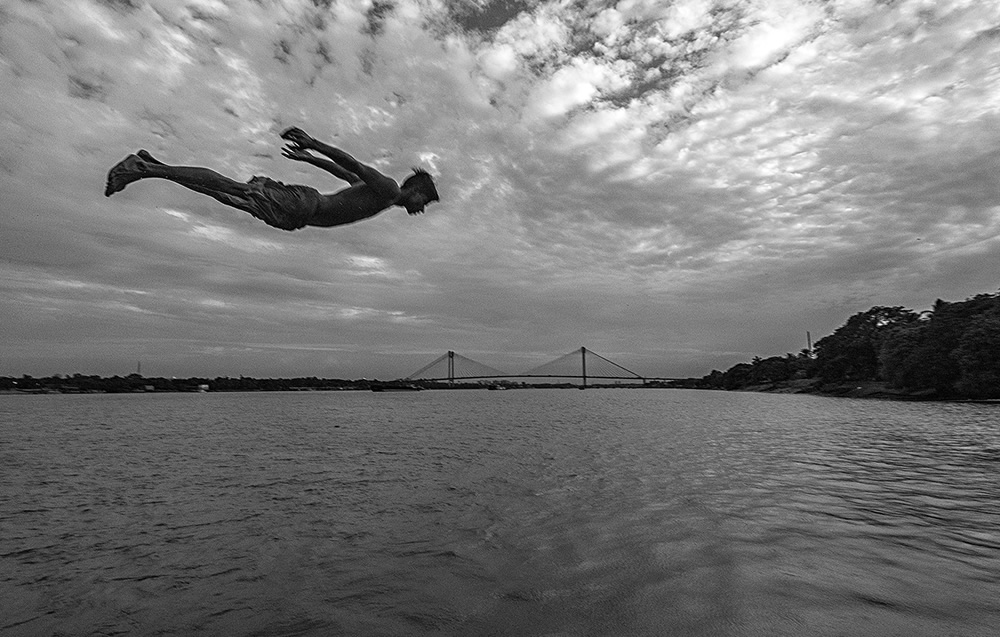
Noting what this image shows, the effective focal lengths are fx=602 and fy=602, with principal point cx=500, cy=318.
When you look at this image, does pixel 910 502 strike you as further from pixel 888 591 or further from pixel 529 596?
pixel 529 596

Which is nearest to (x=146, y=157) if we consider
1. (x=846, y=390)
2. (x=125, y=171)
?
(x=125, y=171)

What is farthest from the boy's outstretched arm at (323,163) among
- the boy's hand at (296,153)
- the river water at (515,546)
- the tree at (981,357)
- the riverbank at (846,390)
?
the riverbank at (846,390)

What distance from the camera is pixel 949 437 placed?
2964cm

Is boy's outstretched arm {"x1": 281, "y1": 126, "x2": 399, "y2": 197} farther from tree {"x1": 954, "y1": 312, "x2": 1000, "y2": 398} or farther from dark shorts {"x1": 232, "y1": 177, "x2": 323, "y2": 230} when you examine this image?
tree {"x1": 954, "y1": 312, "x2": 1000, "y2": 398}

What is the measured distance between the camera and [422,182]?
346 cm

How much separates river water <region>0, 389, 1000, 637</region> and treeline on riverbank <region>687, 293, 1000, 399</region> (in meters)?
49.2

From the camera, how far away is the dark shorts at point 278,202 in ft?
10.6

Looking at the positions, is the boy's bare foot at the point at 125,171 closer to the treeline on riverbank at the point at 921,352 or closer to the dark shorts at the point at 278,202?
the dark shorts at the point at 278,202

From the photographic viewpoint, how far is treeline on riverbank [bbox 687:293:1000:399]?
63.2 m

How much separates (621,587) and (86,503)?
52.6 feet

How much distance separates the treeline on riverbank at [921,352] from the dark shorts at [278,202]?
77161 millimetres

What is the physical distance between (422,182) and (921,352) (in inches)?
3438

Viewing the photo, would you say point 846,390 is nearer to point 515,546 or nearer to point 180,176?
point 515,546

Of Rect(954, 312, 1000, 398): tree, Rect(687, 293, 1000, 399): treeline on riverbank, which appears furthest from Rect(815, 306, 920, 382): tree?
Rect(954, 312, 1000, 398): tree
